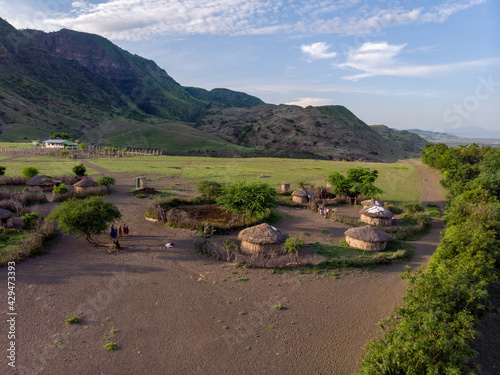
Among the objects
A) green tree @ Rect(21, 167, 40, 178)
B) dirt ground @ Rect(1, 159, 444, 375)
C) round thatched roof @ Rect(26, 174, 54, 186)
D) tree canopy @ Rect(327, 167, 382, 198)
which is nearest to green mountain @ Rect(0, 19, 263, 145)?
green tree @ Rect(21, 167, 40, 178)

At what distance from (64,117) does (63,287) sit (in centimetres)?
9865

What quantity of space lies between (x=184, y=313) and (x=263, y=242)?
5.84 meters

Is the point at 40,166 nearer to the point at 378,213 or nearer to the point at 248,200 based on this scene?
the point at 248,200

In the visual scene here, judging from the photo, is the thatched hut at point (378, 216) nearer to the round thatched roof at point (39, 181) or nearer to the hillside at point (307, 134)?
the round thatched roof at point (39, 181)

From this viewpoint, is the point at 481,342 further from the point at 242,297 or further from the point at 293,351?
the point at 242,297

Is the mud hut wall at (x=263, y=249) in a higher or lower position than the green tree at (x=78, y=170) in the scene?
lower

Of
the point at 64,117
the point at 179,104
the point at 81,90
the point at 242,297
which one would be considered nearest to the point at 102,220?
the point at 242,297

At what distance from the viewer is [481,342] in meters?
9.87

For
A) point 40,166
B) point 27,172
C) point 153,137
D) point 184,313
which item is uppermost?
point 153,137

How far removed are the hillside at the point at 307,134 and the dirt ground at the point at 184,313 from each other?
74.8m

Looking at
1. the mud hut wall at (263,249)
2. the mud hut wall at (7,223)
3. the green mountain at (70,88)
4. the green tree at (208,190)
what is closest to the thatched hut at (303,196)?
the green tree at (208,190)

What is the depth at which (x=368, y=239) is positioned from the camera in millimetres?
16703

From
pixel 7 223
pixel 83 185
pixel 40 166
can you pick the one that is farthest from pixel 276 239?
pixel 40 166

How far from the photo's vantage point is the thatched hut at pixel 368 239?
1678cm
